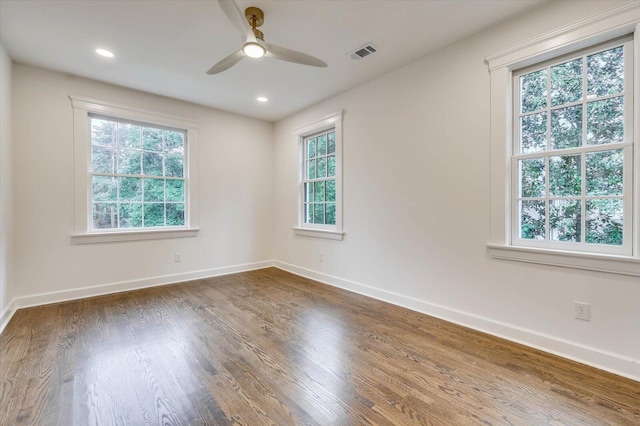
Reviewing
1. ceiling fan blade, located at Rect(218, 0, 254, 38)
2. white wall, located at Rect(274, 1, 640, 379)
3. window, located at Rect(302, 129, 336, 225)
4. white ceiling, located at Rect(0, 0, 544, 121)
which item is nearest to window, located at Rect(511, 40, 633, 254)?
white wall, located at Rect(274, 1, 640, 379)

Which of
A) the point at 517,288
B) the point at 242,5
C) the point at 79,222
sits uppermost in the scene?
the point at 242,5

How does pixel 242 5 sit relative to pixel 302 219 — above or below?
above

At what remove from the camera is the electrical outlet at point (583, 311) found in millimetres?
2037

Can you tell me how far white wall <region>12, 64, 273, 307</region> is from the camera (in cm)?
317

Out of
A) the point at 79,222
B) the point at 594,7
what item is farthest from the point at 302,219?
the point at 594,7

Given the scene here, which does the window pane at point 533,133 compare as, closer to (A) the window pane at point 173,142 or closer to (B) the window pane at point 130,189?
(A) the window pane at point 173,142

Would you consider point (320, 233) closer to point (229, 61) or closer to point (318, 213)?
point (318, 213)

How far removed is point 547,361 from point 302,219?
11.3 feet

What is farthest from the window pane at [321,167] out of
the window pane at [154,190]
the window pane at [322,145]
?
the window pane at [154,190]

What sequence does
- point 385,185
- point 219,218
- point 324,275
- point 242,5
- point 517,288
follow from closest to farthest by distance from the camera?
point 242,5, point 517,288, point 385,185, point 324,275, point 219,218

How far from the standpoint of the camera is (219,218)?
4637 millimetres

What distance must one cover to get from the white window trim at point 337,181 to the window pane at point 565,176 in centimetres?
229

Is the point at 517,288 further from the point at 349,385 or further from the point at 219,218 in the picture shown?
the point at 219,218

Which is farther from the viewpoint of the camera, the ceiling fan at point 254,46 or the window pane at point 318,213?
the window pane at point 318,213
